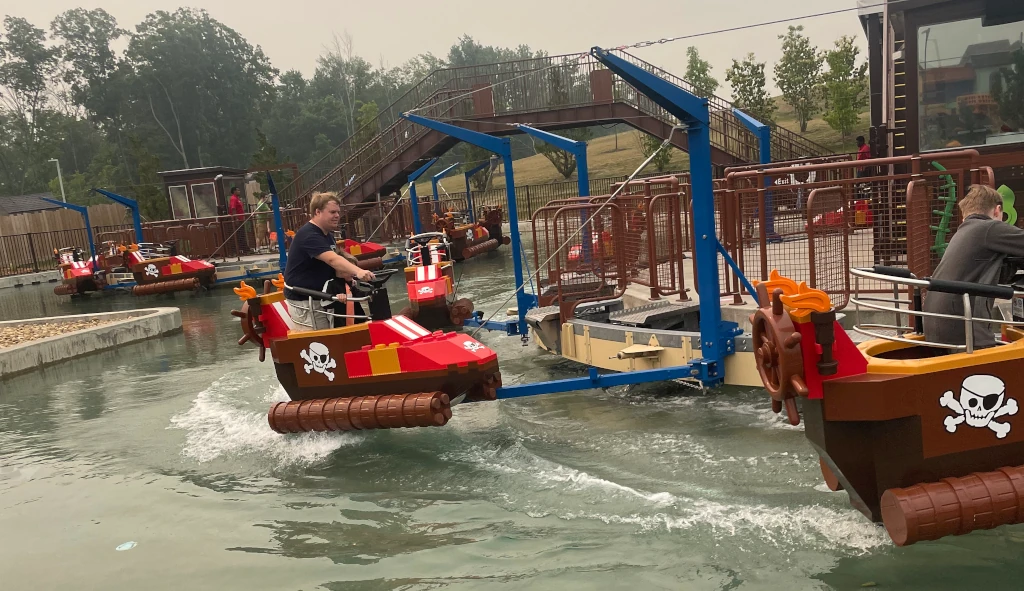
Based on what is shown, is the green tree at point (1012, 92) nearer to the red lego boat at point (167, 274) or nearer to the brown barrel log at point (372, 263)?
the brown barrel log at point (372, 263)

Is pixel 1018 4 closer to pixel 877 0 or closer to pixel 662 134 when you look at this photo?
pixel 877 0

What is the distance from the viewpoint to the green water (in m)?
4.30

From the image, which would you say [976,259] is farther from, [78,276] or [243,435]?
[78,276]

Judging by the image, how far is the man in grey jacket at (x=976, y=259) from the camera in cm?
422

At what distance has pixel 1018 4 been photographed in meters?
9.27

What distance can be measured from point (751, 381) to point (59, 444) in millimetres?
6741

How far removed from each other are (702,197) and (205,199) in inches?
1052

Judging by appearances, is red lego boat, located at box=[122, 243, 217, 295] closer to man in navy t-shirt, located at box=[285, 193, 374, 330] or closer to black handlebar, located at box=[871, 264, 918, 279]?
man in navy t-shirt, located at box=[285, 193, 374, 330]

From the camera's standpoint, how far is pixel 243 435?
7.60m

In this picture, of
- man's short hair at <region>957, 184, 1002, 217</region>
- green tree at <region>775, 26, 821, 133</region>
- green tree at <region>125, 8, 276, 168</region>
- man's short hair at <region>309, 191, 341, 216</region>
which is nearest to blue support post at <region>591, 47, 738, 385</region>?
man's short hair at <region>957, 184, 1002, 217</region>

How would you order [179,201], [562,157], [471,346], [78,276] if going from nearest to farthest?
[471,346] < [78,276] < [179,201] < [562,157]

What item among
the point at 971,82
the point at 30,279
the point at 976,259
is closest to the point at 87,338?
the point at 976,259

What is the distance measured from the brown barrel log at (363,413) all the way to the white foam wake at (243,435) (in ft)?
1.11

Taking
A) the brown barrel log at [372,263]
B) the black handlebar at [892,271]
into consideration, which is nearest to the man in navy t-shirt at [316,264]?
the black handlebar at [892,271]
